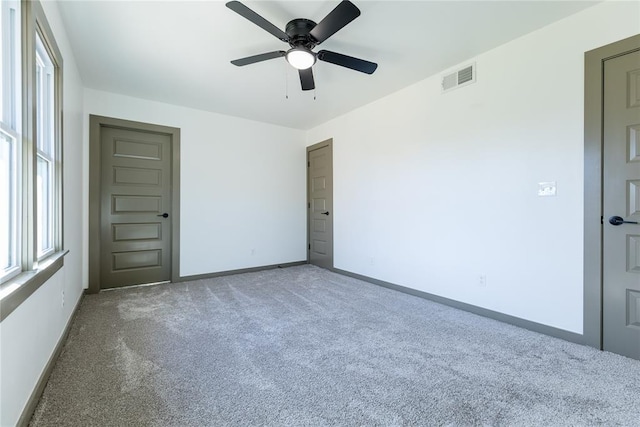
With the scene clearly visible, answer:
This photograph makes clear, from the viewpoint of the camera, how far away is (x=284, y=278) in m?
4.50

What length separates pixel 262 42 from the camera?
2668 millimetres

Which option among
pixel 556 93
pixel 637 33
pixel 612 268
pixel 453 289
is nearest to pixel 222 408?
pixel 453 289

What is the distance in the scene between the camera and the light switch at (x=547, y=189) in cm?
246

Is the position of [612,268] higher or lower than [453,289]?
higher

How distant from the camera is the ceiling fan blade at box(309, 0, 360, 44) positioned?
1816 millimetres

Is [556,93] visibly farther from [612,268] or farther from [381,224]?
[381,224]

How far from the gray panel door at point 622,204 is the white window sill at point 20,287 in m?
3.65

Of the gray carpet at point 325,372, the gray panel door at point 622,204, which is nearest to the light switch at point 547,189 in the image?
the gray panel door at point 622,204

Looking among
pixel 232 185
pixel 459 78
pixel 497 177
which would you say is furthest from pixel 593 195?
pixel 232 185

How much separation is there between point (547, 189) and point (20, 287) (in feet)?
11.9

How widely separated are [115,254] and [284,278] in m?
2.36

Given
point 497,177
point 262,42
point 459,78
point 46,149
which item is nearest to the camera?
point 46,149

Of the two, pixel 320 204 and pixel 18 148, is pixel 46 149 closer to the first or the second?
pixel 18 148

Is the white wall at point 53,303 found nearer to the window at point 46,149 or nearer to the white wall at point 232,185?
the window at point 46,149
